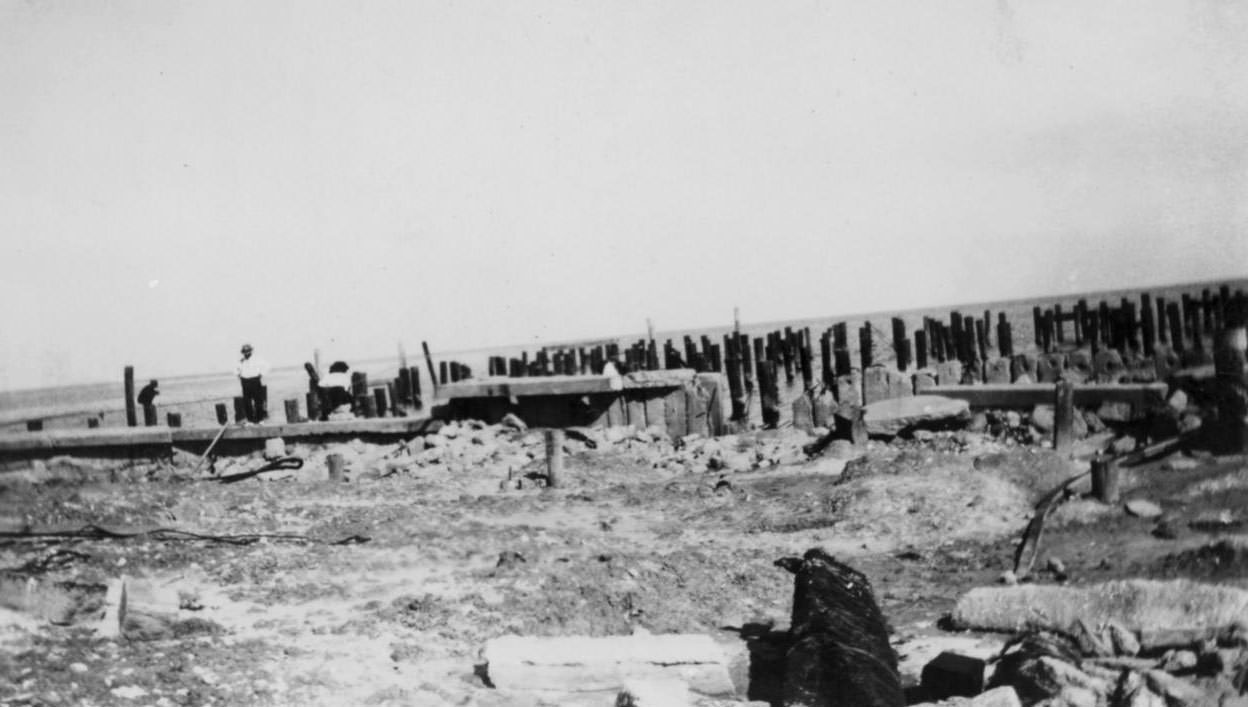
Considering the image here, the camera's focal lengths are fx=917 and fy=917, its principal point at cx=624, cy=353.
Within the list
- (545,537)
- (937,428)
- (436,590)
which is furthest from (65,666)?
(937,428)

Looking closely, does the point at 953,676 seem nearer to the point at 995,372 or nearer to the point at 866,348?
the point at 995,372

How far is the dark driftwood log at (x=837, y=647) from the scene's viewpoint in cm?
436

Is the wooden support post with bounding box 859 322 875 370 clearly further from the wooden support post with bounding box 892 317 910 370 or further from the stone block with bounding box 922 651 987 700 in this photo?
the stone block with bounding box 922 651 987 700

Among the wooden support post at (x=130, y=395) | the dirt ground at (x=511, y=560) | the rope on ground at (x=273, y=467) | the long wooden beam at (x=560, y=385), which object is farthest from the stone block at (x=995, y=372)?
the wooden support post at (x=130, y=395)

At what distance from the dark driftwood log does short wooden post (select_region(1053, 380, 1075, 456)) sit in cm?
514

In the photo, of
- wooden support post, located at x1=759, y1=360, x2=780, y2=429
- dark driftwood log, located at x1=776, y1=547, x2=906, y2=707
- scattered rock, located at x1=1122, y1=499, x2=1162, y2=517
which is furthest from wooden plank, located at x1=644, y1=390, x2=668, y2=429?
dark driftwood log, located at x1=776, y1=547, x2=906, y2=707

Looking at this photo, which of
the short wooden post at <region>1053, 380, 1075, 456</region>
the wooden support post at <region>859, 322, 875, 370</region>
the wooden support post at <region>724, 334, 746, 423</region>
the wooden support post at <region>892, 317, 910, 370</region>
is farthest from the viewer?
the wooden support post at <region>892, 317, 910, 370</region>

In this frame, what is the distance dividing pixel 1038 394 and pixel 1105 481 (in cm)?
299

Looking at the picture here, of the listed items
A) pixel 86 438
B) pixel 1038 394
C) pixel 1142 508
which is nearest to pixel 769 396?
pixel 1038 394

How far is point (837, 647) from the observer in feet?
15.7

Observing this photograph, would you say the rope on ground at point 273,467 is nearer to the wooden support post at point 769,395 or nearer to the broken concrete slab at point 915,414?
the wooden support post at point 769,395

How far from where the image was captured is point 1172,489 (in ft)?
26.2

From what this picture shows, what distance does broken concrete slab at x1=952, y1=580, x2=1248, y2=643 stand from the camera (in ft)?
16.8

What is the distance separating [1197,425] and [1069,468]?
1304mm
